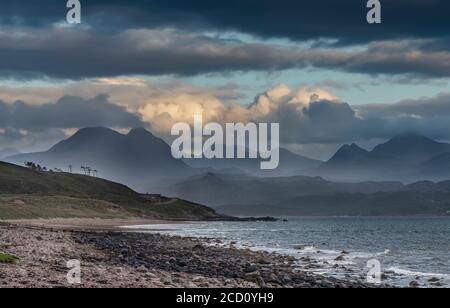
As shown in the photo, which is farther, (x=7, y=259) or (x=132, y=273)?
(x=7, y=259)

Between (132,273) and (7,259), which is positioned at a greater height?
(7,259)

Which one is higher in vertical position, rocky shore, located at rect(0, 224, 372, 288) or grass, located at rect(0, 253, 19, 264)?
grass, located at rect(0, 253, 19, 264)

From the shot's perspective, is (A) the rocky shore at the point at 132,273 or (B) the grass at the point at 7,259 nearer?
(A) the rocky shore at the point at 132,273

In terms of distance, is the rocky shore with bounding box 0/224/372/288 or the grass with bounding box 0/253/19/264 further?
the grass with bounding box 0/253/19/264

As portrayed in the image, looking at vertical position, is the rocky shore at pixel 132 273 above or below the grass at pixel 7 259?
below
